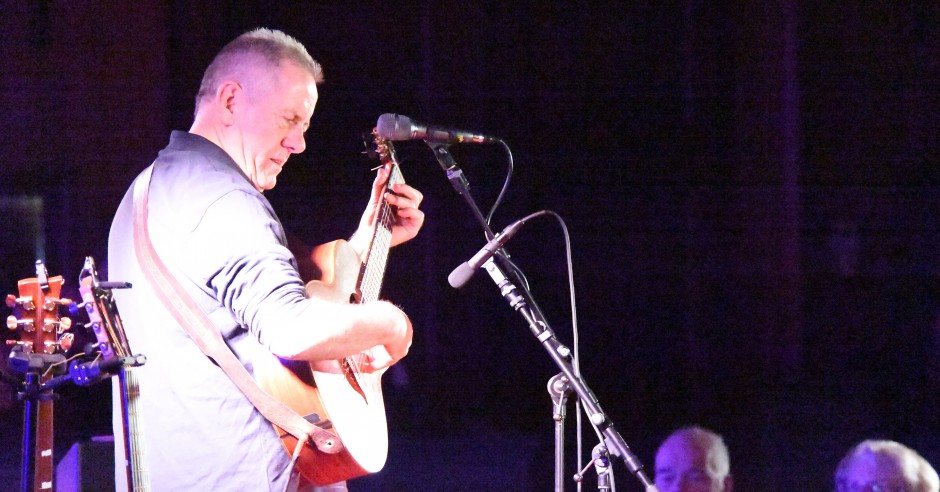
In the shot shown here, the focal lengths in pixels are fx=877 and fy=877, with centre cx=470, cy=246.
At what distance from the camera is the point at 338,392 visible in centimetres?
199

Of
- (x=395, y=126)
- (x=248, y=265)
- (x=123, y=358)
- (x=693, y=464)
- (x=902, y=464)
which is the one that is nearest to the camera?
(x=248, y=265)

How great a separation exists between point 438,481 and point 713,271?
203cm

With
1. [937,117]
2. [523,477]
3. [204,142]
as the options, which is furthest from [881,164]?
[204,142]

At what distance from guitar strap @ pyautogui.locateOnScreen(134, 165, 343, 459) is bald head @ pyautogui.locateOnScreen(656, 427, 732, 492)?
2159 millimetres

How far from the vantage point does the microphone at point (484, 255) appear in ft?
8.21

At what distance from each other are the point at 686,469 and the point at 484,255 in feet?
5.32

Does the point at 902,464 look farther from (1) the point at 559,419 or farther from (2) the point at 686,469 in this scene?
(1) the point at 559,419

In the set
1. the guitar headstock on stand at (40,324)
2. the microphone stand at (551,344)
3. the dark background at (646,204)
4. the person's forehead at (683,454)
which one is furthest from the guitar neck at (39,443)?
the dark background at (646,204)

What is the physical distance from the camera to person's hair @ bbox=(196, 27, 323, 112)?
2.17 metres

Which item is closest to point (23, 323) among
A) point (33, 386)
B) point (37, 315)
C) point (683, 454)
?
point (37, 315)

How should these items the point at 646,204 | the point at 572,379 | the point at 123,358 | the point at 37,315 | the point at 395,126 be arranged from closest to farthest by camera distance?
1. the point at 123,358
2. the point at 572,379
3. the point at 395,126
4. the point at 37,315
5. the point at 646,204

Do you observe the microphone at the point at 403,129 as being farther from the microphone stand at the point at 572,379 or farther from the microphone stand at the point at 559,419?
the microphone stand at the point at 559,419

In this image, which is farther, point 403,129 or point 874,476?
point 874,476

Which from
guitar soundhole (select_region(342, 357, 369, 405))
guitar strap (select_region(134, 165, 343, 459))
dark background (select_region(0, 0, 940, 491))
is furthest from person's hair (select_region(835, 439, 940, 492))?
guitar strap (select_region(134, 165, 343, 459))
